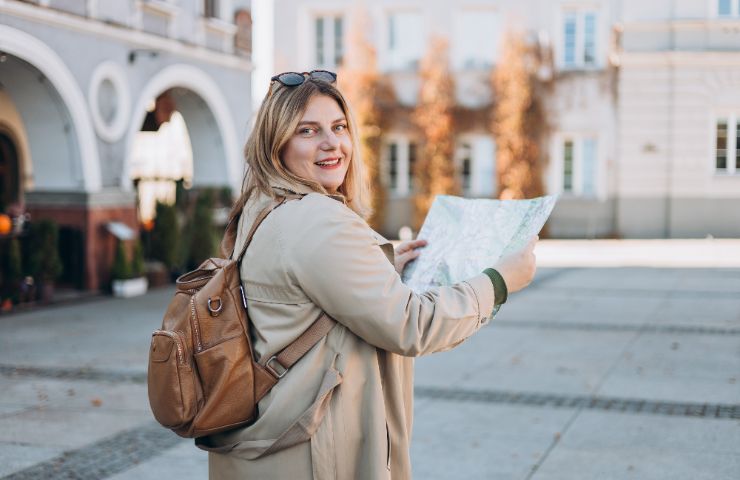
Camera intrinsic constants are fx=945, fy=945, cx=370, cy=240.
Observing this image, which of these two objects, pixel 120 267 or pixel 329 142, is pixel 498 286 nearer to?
pixel 329 142

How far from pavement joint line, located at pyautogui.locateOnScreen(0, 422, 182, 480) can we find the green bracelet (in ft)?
11.7

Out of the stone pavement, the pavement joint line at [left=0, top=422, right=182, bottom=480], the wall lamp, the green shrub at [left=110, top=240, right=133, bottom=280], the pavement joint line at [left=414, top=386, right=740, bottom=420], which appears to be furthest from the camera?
the wall lamp

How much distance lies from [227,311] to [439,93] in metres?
23.9

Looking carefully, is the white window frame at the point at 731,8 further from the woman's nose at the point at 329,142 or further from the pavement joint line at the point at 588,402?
the woman's nose at the point at 329,142

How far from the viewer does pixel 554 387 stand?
762 cm

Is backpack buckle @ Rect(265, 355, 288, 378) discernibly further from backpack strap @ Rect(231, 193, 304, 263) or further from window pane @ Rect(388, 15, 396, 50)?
window pane @ Rect(388, 15, 396, 50)

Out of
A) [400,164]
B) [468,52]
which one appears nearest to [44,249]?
[400,164]

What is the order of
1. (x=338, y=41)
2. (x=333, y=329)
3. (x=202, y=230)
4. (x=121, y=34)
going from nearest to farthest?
(x=333, y=329)
(x=121, y=34)
(x=202, y=230)
(x=338, y=41)

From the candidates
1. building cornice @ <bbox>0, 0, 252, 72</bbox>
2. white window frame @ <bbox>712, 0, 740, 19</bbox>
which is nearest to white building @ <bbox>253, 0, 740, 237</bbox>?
white window frame @ <bbox>712, 0, 740, 19</bbox>

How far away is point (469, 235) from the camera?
2789 mm

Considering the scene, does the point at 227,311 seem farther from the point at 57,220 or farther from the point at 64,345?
the point at 57,220

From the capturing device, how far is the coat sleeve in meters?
2.29

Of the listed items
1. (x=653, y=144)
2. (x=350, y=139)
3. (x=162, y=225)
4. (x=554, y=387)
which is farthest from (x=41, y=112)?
(x=653, y=144)

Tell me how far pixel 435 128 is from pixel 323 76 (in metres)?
23.4
